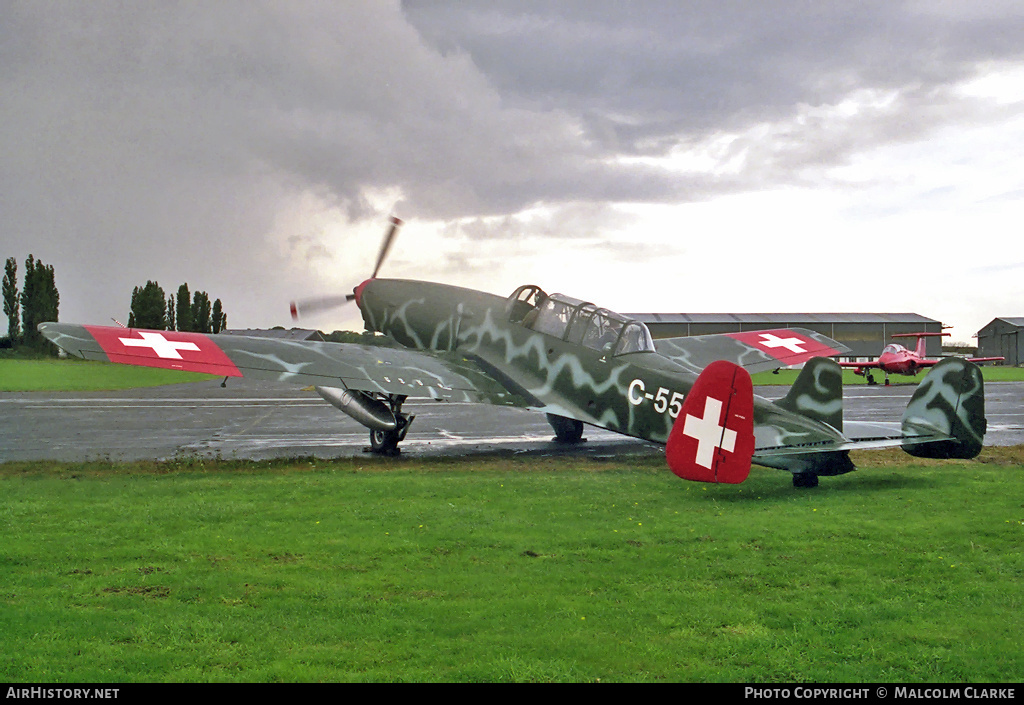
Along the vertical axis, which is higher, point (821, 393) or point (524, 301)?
point (524, 301)

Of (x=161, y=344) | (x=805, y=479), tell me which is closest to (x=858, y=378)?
(x=805, y=479)

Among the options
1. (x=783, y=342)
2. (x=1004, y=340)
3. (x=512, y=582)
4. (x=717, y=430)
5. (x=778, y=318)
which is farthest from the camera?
(x=1004, y=340)

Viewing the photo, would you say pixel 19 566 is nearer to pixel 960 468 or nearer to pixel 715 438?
pixel 715 438

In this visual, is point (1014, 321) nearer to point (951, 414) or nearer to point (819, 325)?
point (819, 325)

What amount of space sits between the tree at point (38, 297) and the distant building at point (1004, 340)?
331ft

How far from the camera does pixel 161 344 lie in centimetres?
1404

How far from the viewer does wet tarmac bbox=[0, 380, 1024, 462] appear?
53.6 ft

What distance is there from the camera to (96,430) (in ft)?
66.9

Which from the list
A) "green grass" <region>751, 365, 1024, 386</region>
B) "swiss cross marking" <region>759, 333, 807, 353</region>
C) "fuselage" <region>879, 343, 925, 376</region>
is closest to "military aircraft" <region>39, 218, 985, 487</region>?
"swiss cross marking" <region>759, 333, 807, 353</region>

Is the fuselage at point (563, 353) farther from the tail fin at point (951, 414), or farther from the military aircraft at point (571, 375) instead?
the tail fin at point (951, 414)

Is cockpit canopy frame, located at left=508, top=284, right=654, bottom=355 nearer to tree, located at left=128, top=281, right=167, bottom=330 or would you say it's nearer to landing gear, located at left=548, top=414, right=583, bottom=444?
landing gear, located at left=548, top=414, right=583, bottom=444

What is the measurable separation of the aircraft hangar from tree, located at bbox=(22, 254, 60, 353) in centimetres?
5801

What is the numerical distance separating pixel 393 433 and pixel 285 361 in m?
2.55

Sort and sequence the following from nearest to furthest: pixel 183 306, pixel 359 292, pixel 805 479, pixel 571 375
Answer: pixel 805 479 → pixel 571 375 → pixel 359 292 → pixel 183 306
